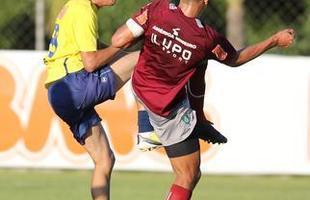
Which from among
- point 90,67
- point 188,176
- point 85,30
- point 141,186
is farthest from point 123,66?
point 141,186

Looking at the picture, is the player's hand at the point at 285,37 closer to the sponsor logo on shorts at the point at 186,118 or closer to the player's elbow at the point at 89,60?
the sponsor logo on shorts at the point at 186,118

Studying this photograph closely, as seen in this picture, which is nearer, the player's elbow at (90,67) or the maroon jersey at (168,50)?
the maroon jersey at (168,50)

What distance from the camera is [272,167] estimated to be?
13453 millimetres

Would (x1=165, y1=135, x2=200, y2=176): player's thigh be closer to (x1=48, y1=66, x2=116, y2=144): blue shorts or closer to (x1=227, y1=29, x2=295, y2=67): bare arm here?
(x1=227, y1=29, x2=295, y2=67): bare arm

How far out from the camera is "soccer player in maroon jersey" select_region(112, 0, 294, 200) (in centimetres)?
830

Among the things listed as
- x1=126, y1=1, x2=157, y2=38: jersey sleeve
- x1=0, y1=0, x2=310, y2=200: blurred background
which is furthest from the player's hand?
x1=0, y1=0, x2=310, y2=200: blurred background

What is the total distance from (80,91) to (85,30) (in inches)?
19.3

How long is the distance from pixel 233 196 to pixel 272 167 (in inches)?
76.8

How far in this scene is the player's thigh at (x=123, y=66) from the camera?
911 centimetres

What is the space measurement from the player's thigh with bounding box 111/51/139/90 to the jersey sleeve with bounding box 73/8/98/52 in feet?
1.03

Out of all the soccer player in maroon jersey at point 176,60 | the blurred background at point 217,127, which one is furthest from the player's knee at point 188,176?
the blurred background at point 217,127

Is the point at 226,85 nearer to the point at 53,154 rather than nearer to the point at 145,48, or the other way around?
the point at 53,154

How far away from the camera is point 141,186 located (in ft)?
40.9

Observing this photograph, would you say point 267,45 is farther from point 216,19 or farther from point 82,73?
point 216,19
